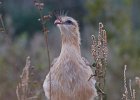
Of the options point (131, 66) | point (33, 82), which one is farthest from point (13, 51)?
point (33, 82)

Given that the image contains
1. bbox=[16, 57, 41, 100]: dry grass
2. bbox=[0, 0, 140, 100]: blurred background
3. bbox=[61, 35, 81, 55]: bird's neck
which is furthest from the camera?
bbox=[0, 0, 140, 100]: blurred background

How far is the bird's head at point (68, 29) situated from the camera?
5.15 m

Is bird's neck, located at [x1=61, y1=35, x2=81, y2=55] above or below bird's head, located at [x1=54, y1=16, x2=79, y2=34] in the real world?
below

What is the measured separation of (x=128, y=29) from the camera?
30.1ft

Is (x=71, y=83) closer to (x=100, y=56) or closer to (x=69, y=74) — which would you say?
(x=69, y=74)

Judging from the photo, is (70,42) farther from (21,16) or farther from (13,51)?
(21,16)

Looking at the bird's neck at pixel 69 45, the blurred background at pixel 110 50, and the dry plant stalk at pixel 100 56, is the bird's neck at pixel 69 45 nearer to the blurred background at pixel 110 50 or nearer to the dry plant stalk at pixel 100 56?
the dry plant stalk at pixel 100 56

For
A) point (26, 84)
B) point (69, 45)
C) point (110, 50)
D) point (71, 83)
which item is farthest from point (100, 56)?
point (110, 50)

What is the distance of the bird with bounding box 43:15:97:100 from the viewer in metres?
5.13

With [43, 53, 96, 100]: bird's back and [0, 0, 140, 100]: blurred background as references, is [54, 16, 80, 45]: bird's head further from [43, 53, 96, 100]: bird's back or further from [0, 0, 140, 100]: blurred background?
[0, 0, 140, 100]: blurred background

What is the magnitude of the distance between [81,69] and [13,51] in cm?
362

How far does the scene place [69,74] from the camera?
5.25m

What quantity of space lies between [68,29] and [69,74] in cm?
37

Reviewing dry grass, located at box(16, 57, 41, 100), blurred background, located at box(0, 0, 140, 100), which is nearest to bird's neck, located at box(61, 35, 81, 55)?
dry grass, located at box(16, 57, 41, 100)
